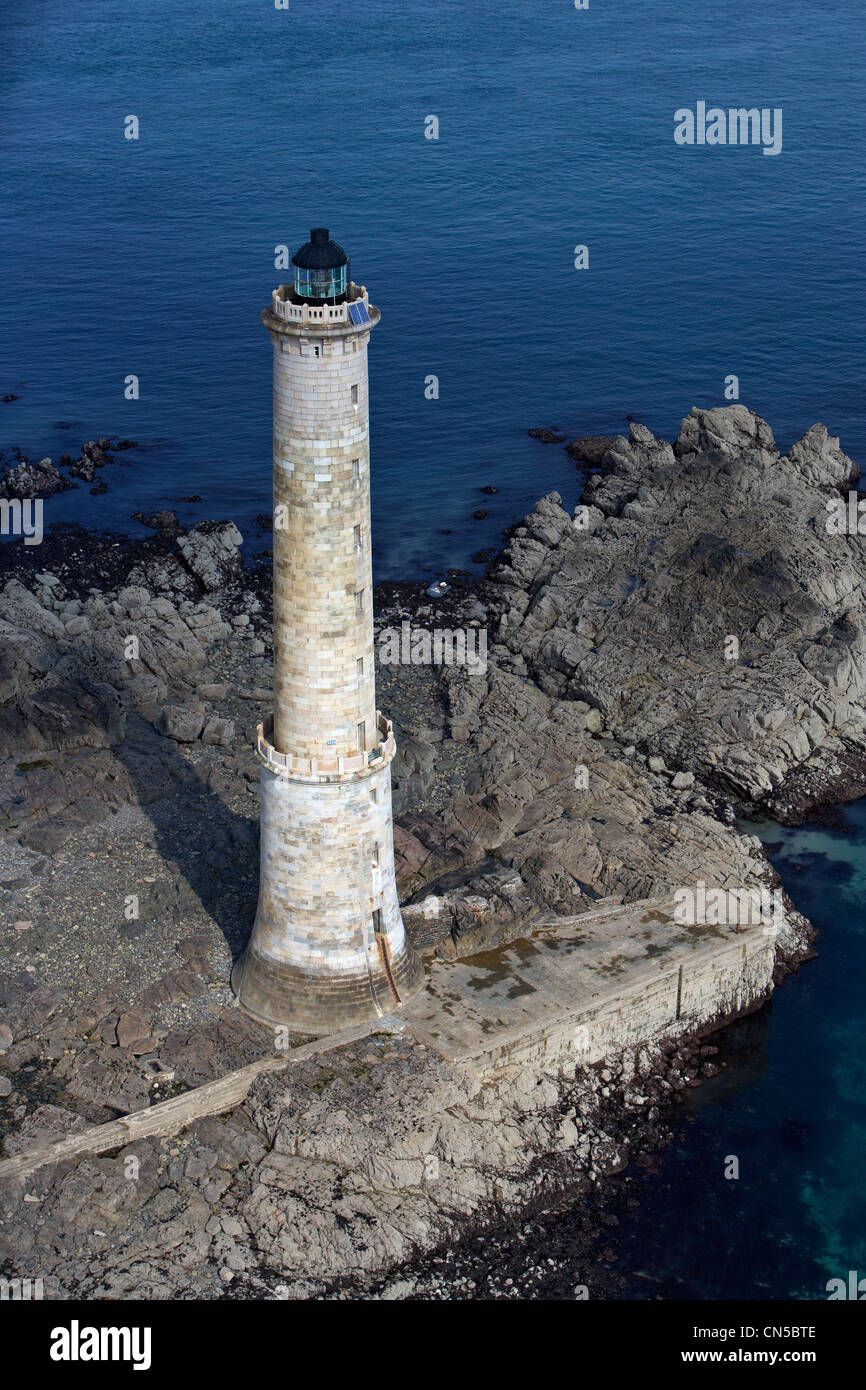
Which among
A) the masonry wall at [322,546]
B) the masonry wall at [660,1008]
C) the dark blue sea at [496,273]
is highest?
the dark blue sea at [496,273]

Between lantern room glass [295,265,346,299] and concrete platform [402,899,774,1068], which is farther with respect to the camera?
concrete platform [402,899,774,1068]

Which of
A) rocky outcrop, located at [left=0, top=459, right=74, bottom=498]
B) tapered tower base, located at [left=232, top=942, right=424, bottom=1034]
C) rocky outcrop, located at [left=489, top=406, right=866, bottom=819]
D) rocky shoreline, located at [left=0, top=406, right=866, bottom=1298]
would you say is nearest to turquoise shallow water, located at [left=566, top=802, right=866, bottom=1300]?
rocky shoreline, located at [left=0, top=406, right=866, bottom=1298]

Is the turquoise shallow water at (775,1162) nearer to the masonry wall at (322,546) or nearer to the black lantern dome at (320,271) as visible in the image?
the masonry wall at (322,546)

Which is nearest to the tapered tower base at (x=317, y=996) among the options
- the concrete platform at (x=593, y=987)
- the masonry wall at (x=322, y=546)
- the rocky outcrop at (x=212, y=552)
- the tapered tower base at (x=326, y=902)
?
the tapered tower base at (x=326, y=902)

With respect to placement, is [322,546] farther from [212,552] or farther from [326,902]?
[212,552]

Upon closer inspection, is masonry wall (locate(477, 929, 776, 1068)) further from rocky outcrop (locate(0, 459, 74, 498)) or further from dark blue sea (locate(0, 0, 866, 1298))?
rocky outcrop (locate(0, 459, 74, 498))
